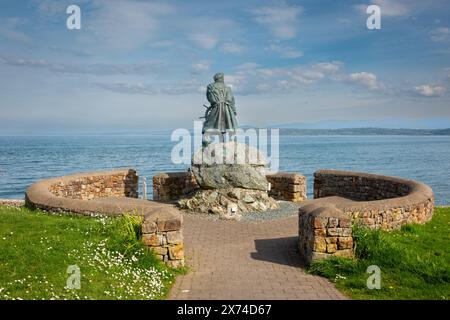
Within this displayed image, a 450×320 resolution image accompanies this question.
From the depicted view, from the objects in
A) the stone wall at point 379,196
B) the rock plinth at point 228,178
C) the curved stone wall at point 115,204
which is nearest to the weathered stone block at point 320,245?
the stone wall at point 379,196

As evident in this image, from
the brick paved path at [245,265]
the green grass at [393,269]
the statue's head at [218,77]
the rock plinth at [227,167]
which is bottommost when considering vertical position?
the brick paved path at [245,265]

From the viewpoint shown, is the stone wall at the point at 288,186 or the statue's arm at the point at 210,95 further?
the stone wall at the point at 288,186

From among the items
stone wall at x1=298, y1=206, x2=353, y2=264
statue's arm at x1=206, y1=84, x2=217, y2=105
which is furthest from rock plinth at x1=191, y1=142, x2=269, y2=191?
stone wall at x1=298, y1=206, x2=353, y2=264

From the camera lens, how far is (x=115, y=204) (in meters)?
10.4

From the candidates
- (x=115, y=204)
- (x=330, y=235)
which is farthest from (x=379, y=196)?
(x=115, y=204)

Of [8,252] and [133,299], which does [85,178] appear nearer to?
[8,252]

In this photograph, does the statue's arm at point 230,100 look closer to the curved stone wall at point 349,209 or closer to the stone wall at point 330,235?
the curved stone wall at point 349,209

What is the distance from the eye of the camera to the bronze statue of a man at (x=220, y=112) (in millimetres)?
14453

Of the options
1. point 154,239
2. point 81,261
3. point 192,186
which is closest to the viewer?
point 81,261

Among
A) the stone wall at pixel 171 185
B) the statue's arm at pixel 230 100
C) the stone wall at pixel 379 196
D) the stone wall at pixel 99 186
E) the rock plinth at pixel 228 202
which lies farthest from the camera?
the stone wall at pixel 171 185

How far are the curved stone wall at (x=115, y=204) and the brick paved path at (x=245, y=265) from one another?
2.51 feet

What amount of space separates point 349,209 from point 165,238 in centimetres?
446

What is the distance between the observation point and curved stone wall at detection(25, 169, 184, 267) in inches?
310

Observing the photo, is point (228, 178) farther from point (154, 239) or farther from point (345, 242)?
point (345, 242)
